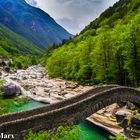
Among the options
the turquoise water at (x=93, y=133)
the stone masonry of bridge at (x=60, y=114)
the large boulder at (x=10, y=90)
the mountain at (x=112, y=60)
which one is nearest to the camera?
the stone masonry of bridge at (x=60, y=114)

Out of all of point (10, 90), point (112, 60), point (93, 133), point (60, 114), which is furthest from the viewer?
point (10, 90)

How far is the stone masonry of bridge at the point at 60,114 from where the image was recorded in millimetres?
25125

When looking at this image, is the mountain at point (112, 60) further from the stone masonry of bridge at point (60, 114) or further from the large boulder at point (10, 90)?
the stone masonry of bridge at point (60, 114)

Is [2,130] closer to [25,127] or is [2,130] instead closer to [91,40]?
[25,127]

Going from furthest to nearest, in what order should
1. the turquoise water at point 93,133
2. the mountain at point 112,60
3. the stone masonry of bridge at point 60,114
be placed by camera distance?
the mountain at point 112,60
the turquoise water at point 93,133
the stone masonry of bridge at point 60,114

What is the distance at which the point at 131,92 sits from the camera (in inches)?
1609

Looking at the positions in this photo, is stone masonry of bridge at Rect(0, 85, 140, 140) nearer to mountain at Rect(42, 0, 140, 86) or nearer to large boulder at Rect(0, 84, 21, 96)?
mountain at Rect(42, 0, 140, 86)

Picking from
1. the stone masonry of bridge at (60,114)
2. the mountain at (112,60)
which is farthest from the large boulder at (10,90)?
the stone masonry of bridge at (60,114)

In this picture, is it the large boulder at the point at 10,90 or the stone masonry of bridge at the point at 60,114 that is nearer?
the stone masonry of bridge at the point at 60,114

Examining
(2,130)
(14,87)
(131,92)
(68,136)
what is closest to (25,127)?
(2,130)

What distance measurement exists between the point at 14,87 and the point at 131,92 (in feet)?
164

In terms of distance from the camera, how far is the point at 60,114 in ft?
96.1

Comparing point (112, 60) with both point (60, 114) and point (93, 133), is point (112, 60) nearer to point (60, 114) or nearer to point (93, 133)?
point (93, 133)

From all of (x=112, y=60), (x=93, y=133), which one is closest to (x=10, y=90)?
(x=112, y=60)
